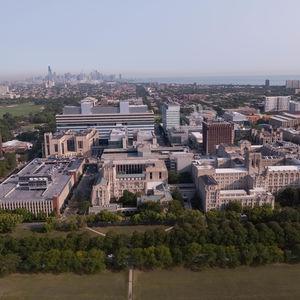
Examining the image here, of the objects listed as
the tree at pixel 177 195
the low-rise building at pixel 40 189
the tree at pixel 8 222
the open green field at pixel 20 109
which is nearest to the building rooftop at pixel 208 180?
the tree at pixel 177 195

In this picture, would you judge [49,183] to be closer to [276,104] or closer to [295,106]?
[295,106]

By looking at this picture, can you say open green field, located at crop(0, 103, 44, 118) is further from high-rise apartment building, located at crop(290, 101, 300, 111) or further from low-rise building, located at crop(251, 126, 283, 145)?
high-rise apartment building, located at crop(290, 101, 300, 111)

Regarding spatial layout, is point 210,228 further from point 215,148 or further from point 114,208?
point 215,148

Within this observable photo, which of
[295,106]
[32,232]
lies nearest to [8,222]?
[32,232]

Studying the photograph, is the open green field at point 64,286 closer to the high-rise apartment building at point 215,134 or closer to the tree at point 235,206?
the tree at point 235,206

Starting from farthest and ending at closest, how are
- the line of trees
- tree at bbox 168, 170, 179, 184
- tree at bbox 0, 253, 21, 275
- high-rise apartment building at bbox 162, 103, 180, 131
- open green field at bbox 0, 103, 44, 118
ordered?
open green field at bbox 0, 103, 44, 118
high-rise apartment building at bbox 162, 103, 180, 131
tree at bbox 168, 170, 179, 184
the line of trees
tree at bbox 0, 253, 21, 275

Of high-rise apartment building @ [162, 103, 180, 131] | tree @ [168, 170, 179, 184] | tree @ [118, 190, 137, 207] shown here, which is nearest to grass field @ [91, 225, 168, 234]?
tree @ [118, 190, 137, 207]

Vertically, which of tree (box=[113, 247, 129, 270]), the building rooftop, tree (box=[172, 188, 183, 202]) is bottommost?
tree (box=[113, 247, 129, 270])
